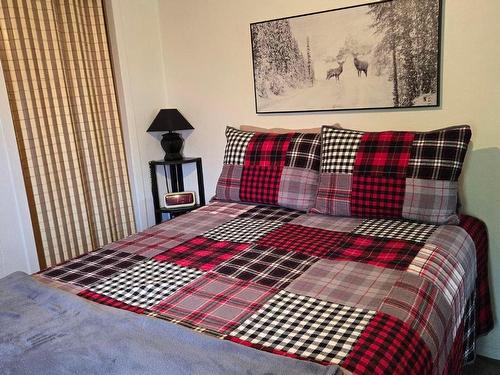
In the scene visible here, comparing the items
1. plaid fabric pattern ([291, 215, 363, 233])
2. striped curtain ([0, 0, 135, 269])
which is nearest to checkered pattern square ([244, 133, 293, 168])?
plaid fabric pattern ([291, 215, 363, 233])

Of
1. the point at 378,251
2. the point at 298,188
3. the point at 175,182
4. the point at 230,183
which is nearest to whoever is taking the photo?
the point at 378,251

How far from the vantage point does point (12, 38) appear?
241 cm

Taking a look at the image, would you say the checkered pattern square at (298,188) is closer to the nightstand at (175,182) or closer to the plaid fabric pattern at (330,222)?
the plaid fabric pattern at (330,222)

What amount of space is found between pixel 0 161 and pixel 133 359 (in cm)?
175

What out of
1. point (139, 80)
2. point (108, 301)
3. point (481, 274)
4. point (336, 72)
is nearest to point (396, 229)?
point (481, 274)

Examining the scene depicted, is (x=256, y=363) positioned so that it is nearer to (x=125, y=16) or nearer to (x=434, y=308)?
(x=434, y=308)

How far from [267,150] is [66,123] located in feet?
4.30

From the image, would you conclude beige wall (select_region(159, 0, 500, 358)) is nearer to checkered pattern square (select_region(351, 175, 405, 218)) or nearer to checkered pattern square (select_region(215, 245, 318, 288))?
checkered pattern square (select_region(351, 175, 405, 218))

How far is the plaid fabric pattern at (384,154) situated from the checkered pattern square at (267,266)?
61cm

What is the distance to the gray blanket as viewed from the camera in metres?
1.00

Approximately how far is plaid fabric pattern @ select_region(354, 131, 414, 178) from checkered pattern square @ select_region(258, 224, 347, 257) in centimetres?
37

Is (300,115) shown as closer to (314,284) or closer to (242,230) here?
(242,230)

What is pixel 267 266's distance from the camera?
161cm

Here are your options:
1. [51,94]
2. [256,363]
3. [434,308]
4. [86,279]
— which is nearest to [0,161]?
[51,94]
